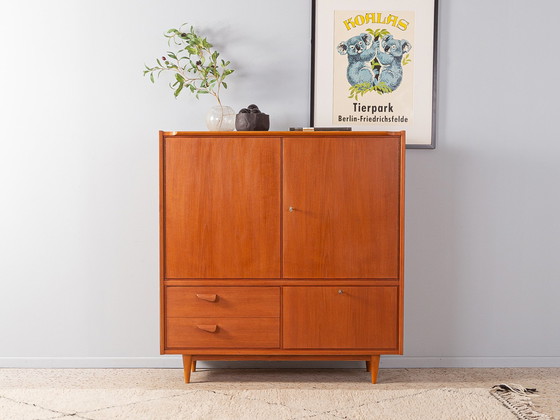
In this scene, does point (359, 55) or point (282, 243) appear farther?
point (359, 55)

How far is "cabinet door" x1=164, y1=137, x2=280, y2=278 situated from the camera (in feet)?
8.08

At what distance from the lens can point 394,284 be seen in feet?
8.18

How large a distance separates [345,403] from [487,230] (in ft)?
3.88

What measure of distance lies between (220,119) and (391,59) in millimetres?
919

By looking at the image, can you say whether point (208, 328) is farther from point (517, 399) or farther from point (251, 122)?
point (517, 399)

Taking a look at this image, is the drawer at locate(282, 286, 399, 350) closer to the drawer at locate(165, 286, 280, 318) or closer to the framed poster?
the drawer at locate(165, 286, 280, 318)

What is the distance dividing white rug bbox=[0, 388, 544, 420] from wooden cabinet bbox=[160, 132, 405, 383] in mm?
184

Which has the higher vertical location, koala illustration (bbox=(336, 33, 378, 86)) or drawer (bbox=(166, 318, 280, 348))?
koala illustration (bbox=(336, 33, 378, 86))

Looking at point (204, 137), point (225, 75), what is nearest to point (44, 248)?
point (204, 137)

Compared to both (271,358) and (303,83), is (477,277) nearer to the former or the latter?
(271,358)

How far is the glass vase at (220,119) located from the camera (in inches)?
105

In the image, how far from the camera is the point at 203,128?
2.85 meters

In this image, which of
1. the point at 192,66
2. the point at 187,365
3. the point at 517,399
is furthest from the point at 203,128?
the point at 517,399

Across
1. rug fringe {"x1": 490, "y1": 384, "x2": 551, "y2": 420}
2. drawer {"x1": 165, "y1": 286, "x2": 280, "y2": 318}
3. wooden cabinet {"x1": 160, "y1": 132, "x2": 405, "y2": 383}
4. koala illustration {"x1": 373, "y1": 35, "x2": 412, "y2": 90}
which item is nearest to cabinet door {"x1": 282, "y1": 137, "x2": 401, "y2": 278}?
wooden cabinet {"x1": 160, "y1": 132, "x2": 405, "y2": 383}
